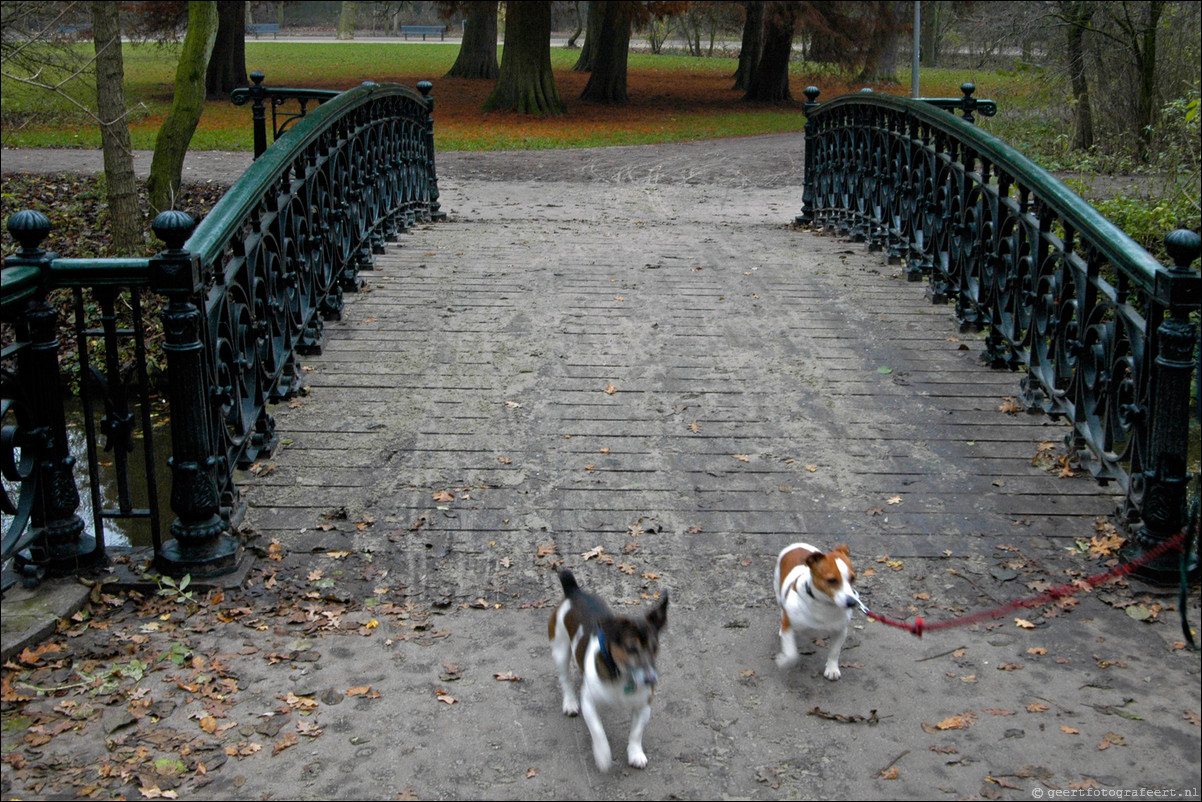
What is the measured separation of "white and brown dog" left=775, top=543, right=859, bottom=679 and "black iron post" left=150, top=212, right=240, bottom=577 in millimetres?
2494

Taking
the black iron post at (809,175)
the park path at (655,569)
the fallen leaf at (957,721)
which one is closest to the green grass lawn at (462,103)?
the black iron post at (809,175)

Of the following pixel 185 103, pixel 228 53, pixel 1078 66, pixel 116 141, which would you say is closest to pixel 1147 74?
pixel 1078 66

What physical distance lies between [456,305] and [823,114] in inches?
246

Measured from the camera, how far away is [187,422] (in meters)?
5.04

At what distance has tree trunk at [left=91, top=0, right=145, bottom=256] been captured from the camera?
49.4ft

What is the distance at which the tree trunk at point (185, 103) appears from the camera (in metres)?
15.1

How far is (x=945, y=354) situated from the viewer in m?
7.75

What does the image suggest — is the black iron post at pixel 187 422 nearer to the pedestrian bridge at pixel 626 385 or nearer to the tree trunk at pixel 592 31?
the pedestrian bridge at pixel 626 385

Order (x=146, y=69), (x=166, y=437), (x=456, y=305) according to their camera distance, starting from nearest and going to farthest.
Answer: (x=456, y=305) < (x=166, y=437) < (x=146, y=69)

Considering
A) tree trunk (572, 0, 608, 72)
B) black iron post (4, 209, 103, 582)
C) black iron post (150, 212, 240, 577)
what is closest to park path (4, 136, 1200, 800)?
black iron post (150, 212, 240, 577)

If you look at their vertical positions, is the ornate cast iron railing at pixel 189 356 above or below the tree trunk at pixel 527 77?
below

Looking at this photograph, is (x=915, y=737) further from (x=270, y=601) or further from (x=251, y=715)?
(x=270, y=601)

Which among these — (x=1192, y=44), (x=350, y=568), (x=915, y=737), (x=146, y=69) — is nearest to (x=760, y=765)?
(x=915, y=737)

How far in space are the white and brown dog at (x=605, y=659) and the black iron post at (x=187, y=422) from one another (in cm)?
181
